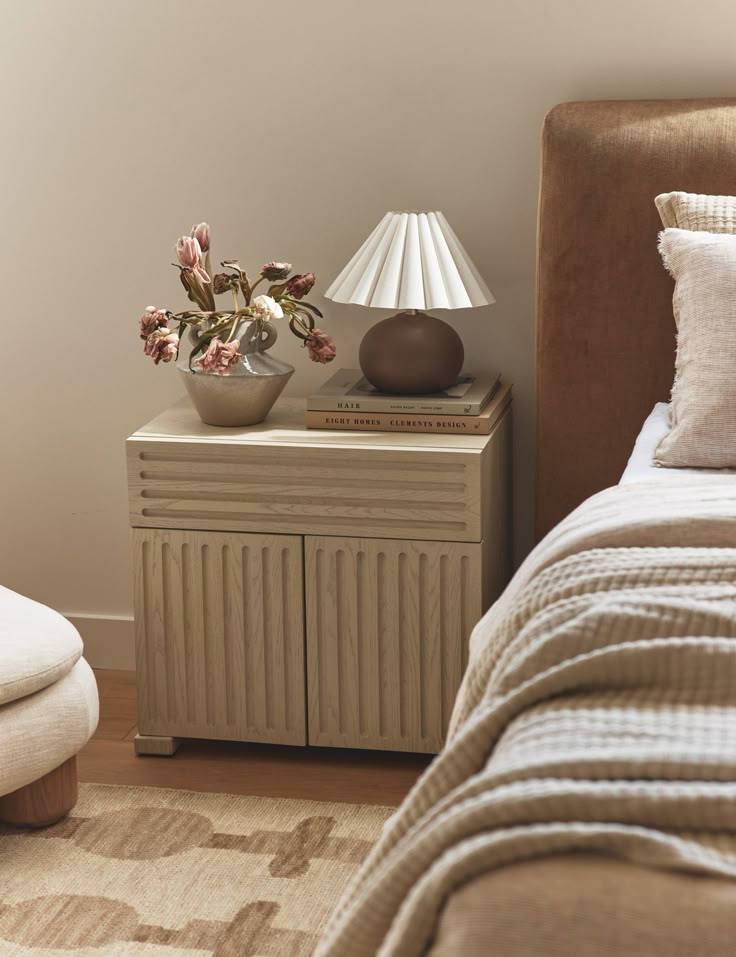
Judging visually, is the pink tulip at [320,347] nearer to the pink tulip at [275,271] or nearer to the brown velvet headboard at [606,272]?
the pink tulip at [275,271]

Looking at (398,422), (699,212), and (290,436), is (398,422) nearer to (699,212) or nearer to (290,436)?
(290,436)

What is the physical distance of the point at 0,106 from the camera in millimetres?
2633

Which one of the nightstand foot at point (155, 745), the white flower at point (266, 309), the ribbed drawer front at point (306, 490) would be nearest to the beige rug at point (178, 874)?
the nightstand foot at point (155, 745)

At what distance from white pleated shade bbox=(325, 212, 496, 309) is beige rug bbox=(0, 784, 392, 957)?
3.07 feet

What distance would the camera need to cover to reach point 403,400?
228 centimetres

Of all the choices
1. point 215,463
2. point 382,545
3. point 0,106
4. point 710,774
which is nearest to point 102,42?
point 0,106

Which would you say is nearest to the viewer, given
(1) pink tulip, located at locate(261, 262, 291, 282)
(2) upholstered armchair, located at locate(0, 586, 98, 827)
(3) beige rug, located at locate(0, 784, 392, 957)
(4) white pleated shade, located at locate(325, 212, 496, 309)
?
(3) beige rug, located at locate(0, 784, 392, 957)

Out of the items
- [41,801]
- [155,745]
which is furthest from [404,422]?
[41,801]

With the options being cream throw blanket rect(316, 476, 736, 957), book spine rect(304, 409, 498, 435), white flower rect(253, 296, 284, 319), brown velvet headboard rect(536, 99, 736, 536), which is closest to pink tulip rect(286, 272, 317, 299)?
white flower rect(253, 296, 284, 319)

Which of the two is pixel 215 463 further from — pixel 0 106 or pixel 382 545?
pixel 0 106

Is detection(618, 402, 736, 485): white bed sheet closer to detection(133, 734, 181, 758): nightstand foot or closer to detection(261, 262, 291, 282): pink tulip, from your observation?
detection(261, 262, 291, 282): pink tulip

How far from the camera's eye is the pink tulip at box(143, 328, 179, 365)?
7.36ft

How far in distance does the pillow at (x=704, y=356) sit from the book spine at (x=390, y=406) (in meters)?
0.41

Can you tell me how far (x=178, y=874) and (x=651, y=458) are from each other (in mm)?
1033
